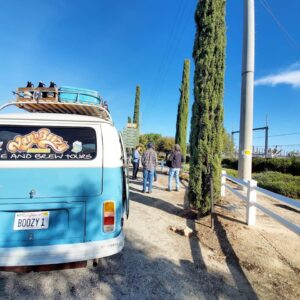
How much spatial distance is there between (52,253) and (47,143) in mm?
1238

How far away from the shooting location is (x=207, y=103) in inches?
227

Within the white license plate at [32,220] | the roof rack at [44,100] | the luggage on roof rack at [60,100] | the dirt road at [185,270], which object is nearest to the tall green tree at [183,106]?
the dirt road at [185,270]

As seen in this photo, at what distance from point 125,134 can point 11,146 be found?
15094 mm

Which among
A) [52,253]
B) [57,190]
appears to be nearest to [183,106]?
[57,190]

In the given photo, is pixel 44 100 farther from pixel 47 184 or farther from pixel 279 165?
pixel 279 165

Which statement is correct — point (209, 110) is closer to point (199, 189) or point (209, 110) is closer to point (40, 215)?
point (199, 189)

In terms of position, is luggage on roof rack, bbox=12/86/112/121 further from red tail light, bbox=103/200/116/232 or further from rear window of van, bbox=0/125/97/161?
red tail light, bbox=103/200/116/232

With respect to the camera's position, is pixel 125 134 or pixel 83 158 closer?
pixel 83 158

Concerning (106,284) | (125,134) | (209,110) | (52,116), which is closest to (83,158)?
(52,116)

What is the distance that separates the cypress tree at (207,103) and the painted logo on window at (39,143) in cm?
361

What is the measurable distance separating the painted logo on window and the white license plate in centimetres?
71

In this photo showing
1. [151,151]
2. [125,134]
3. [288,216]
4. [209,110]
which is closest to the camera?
[209,110]

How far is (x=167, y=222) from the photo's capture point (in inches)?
212

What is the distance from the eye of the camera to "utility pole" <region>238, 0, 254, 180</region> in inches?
342
